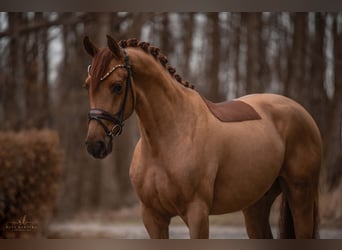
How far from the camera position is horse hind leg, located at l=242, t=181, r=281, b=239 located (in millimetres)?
4192

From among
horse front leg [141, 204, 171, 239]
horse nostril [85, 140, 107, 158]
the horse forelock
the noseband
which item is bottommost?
horse front leg [141, 204, 171, 239]

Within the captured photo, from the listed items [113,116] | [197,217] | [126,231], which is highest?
[113,116]

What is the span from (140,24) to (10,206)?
6.42 feet

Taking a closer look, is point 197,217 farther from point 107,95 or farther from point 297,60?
point 297,60

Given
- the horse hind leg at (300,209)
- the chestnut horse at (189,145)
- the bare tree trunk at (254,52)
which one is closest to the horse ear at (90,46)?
the chestnut horse at (189,145)

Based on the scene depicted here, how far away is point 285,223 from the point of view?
13.6 feet

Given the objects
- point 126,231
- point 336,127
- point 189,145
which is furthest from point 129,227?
point 336,127

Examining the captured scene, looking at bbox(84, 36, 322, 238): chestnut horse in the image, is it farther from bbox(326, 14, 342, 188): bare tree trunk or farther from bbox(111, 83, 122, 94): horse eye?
bbox(326, 14, 342, 188): bare tree trunk

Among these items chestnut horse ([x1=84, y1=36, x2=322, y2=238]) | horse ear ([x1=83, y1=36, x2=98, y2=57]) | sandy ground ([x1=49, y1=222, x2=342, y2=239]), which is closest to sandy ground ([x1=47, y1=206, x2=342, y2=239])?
sandy ground ([x1=49, y1=222, x2=342, y2=239])

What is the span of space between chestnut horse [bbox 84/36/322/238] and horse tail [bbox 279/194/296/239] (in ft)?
0.14

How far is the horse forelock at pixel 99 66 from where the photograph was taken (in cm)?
342

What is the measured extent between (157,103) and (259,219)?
1.39m

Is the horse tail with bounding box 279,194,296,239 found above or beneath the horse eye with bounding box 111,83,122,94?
beneath

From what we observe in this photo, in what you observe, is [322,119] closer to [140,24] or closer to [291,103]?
[291,103]
